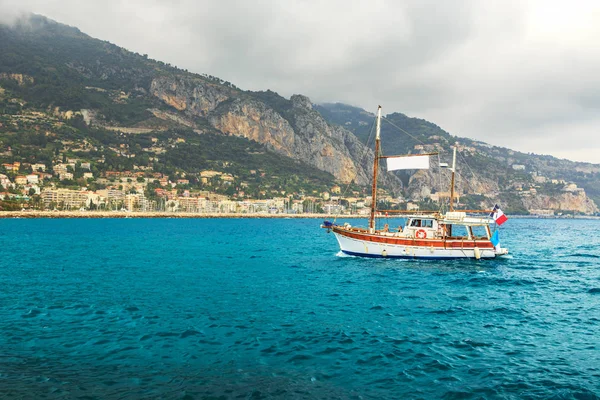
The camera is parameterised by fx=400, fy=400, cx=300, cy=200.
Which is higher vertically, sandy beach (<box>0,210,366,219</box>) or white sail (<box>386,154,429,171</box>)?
white sail (<box>386,154,429,171</box>)

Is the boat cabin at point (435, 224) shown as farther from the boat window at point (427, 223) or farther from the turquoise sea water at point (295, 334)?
the turquoise sea water at point (295, 334)

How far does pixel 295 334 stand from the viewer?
45.4ft

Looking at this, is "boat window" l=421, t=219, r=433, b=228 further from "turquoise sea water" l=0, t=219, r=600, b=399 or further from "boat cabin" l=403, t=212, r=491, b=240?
"turquoise sea water" l=0, t=219, r=600, b=399

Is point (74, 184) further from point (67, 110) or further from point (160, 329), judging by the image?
point (160, 329)

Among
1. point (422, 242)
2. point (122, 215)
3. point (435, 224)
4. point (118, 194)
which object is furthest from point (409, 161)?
point (118, 194)

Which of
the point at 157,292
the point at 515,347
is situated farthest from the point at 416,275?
the point at 157,292

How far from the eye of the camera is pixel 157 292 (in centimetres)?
2056

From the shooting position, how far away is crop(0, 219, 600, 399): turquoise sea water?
32.0 feet

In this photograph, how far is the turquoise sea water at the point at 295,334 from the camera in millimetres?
9742

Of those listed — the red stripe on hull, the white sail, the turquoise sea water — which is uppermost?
the white sail

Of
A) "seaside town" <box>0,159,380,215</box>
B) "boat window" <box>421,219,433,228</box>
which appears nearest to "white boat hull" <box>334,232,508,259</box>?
"boat window" <box>421,219,433,228</box>

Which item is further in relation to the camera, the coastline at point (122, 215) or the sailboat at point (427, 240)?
the coastline at point (122, 215)

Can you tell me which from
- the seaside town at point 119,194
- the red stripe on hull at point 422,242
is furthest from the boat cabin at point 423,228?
the seaside town at point 119,194

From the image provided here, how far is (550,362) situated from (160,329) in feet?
40.8
